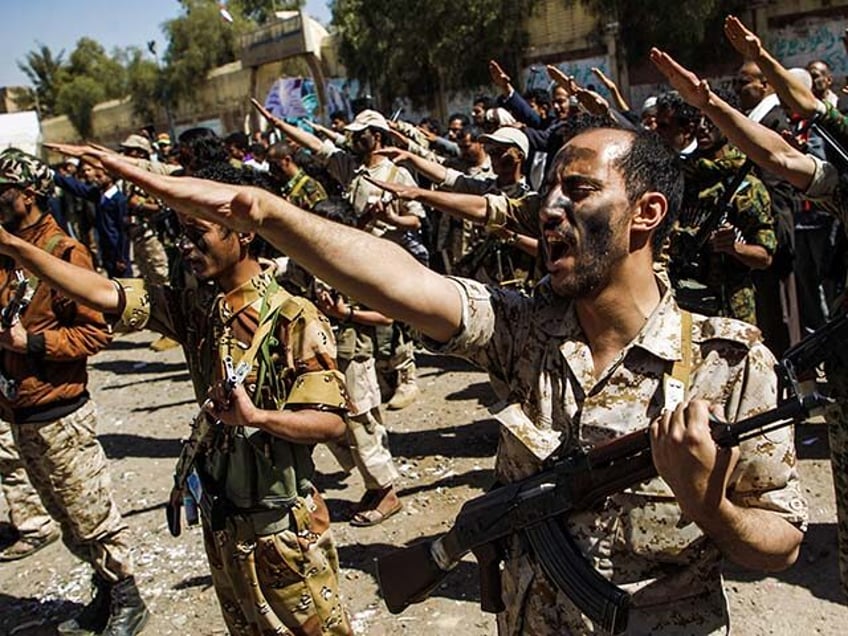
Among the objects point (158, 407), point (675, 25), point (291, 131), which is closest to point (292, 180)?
point (291, 131)

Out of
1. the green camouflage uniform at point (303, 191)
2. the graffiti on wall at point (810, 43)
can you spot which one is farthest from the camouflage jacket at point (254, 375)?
the graffiti on wall at point (810, 43)

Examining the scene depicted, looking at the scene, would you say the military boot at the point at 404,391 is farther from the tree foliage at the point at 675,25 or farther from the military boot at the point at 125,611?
the tree foliage at the point at 675,25

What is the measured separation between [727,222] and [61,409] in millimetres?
3448

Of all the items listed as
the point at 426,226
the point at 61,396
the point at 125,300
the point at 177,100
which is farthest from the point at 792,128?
the point at 177,100

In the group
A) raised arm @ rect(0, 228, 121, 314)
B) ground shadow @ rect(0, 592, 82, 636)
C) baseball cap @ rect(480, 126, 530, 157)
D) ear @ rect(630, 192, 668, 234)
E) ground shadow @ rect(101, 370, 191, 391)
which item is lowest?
ground shadow @ rect(0, 592, 82, 636)

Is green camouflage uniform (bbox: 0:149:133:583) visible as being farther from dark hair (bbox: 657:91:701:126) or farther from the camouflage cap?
dark hair (bbox: 657:91:701:126)

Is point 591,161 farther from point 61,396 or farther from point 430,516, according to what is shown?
point 430,516

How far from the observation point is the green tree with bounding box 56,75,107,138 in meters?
45.6

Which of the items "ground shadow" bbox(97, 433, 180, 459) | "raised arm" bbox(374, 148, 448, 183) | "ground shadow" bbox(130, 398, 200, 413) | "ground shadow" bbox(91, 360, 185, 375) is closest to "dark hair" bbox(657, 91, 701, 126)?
"raised arm" bbox(374, 148, 448, 183)

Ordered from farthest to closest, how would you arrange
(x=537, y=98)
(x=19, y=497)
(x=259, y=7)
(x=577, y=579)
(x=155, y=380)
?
(x=259, y=7) < (x=537, y=98) < (x=155, y=380) < (x=19, y=497) < (x=577, y=579)

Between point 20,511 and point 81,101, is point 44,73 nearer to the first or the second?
point 81,101

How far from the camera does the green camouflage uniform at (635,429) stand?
164 cm

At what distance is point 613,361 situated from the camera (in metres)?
1.74

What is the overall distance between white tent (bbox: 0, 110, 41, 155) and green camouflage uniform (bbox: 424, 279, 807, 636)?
2264cm
